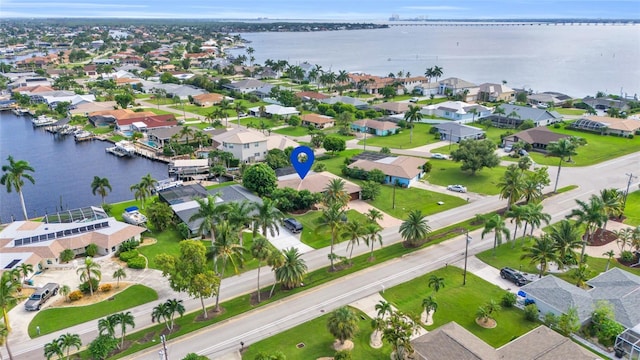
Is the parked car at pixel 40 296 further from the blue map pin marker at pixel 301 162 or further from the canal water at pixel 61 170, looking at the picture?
the blue map pin marker at pixel 301 162

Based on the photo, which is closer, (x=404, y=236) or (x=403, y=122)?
(x=404, y=236)

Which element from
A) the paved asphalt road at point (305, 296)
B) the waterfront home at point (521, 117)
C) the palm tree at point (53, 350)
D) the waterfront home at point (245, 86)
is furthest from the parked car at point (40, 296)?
the waterfront home at point (245, 86)

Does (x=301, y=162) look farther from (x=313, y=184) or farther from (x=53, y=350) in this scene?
(x=53, y=350)

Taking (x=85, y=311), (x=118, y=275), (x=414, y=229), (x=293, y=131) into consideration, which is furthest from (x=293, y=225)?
(x=293, y=131)

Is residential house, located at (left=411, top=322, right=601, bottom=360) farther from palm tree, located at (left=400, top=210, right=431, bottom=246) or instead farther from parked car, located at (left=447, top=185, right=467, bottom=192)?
parked car, located at (left=447, top=185, right=467, bottom=192)

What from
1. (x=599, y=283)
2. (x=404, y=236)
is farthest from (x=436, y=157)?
(x=599, y=283)

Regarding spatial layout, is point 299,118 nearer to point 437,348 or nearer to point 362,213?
point 362,213
